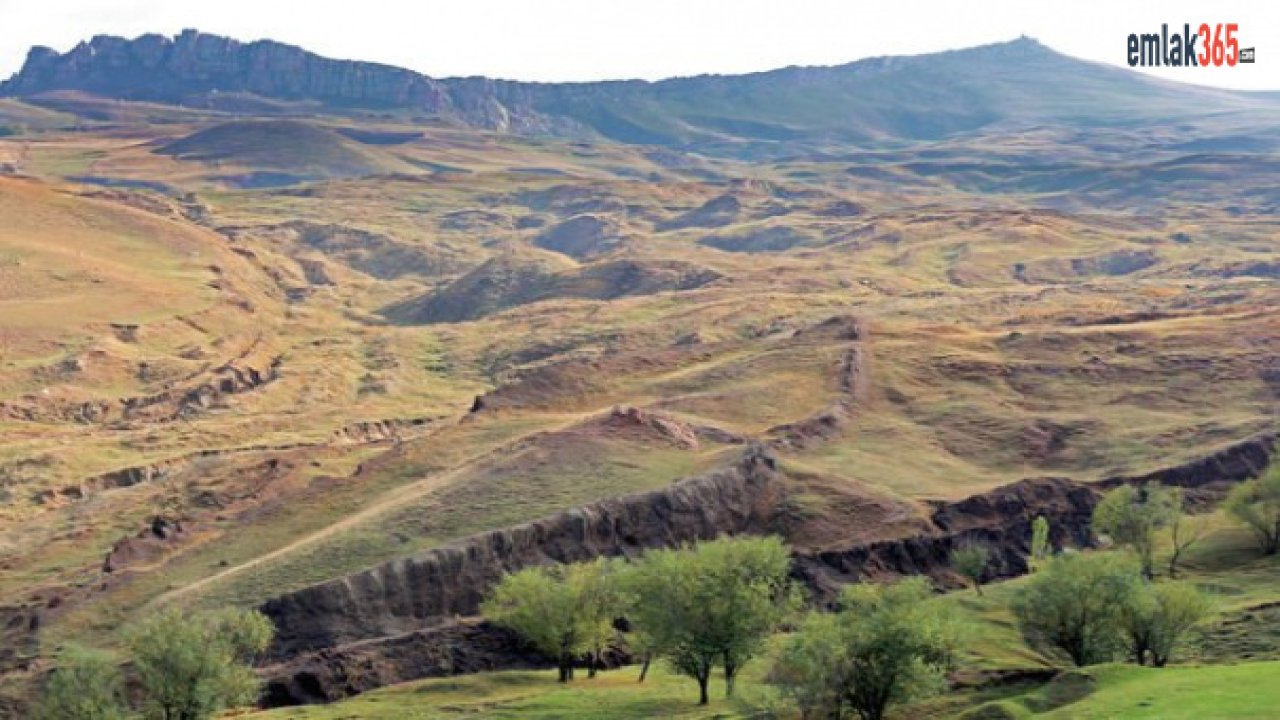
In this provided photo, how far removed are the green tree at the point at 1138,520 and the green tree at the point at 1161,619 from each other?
1973cm

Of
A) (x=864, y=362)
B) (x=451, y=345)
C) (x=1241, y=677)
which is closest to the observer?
(x=1241, y=677)

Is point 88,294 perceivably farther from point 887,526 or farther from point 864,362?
point 887,526

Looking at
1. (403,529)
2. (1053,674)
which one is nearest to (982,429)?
(403,529)

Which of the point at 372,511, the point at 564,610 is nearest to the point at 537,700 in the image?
the point at 564,610

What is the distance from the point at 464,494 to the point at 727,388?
37004 millimetres

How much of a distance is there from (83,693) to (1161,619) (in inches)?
1982

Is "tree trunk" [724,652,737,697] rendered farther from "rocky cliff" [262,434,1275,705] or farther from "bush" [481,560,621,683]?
"rocky cliff" [262,434,1275,705]

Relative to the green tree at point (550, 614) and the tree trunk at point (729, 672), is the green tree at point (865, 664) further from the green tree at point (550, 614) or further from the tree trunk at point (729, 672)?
the green tree at point (550, 614)

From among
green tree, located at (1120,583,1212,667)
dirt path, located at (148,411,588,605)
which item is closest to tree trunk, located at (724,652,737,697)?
green tree, located at (1120,583,1212,667)

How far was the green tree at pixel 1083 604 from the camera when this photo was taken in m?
61.7

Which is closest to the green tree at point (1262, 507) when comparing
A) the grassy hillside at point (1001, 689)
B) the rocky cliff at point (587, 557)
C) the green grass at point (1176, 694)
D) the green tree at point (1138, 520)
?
the grassy hillside at point (1001, 689)

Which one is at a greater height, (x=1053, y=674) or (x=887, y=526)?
(x=1053, y=674)

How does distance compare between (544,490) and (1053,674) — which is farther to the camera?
(544,490)

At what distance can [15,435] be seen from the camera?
451ft
